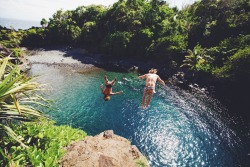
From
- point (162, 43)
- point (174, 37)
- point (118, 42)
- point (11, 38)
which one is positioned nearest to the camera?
point (174, 37)

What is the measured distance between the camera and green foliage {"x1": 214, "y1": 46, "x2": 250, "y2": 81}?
37.0m

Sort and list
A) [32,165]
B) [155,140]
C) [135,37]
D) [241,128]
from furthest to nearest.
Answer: [135,37]
[241,128]
[155,140]
[32,165]

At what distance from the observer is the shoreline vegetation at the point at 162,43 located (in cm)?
4103

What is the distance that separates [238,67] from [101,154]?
34.5 m

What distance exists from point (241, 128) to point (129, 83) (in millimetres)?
22653

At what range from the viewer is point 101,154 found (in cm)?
1243

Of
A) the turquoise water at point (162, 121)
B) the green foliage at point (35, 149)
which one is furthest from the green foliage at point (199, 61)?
the green foliage at point (35, 149)

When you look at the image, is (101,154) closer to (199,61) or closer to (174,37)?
(199,61)

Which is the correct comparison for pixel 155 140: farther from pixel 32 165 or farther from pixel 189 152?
pixel 32 165

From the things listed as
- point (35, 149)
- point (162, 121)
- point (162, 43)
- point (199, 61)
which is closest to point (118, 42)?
point (162, 43)

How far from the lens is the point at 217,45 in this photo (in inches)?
1935

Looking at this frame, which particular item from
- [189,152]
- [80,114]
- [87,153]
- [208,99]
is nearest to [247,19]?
[208,99]

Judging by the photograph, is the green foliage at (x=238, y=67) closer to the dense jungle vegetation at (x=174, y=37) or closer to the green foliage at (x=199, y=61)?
the dense jungle vegetation at (x=174, y=37)

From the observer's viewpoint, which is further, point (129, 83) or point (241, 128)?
point (129, 83)
